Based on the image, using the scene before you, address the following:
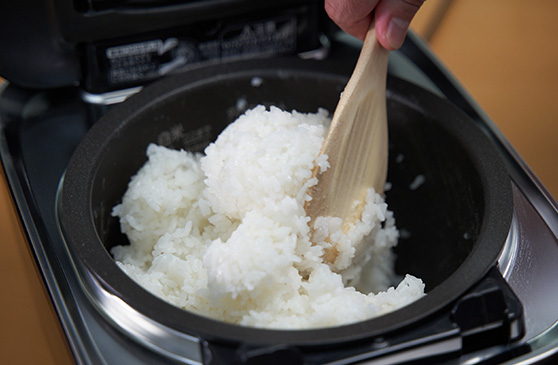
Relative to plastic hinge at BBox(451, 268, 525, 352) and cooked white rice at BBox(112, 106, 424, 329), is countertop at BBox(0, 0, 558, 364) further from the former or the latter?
plastic hinge at BBox(451, 268, 525, 352)

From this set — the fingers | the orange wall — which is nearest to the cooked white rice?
the fingers

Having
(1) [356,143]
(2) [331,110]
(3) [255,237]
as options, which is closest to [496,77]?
(2) [331,110]

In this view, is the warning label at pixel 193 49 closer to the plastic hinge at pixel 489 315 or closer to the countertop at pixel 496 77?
the countertop at pixel 496 77

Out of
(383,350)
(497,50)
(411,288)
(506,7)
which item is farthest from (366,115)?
(506,7)

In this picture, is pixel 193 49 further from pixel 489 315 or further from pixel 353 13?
pixel 489 315

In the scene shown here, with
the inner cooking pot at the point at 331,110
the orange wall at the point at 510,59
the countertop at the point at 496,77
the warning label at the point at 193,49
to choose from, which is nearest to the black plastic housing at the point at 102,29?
the warning label at the point at 193,49

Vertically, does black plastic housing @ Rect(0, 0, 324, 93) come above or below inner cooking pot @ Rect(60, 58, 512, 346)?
above
